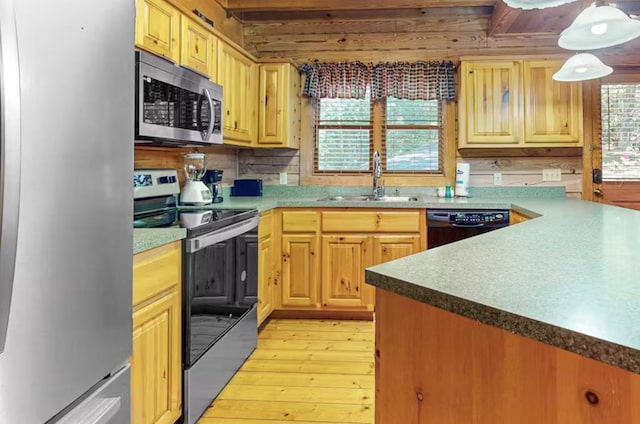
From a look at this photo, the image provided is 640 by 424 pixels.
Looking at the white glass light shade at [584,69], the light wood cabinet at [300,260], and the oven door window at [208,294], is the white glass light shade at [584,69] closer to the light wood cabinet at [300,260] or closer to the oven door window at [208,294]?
the light wood cabinet at [300,260]

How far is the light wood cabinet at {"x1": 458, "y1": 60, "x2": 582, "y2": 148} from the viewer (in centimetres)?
345

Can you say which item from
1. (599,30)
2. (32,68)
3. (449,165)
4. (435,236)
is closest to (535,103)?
(449,165)

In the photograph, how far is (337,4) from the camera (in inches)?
141

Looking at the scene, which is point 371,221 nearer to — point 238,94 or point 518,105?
point 238,94

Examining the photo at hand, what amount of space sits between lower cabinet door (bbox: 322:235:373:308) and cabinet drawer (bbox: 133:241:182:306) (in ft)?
5.39

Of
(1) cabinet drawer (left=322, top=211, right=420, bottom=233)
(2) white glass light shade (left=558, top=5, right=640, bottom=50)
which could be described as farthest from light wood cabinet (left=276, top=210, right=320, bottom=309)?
(2) white glass light shade (left=558, top=5, right=640, bottom=50)

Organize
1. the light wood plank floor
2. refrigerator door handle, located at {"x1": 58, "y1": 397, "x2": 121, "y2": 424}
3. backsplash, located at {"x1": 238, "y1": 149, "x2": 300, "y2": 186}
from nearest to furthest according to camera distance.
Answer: refrigerator door handle, located at {"x1": 58, "y1": 397, "x2": 121, "y2": 424}
the light wood plank floor
backsplash, located at {"x1": 238, "y1": 149, "x2": 300, "y2": 186}

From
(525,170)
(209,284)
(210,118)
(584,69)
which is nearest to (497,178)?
(525,170)

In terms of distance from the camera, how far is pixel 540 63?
345 cm

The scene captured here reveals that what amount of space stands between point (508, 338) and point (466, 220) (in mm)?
2556

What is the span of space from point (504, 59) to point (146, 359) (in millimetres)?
3264

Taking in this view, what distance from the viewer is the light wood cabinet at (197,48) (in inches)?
97.7

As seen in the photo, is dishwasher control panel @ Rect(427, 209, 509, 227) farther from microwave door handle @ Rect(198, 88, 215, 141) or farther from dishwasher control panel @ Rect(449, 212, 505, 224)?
microwave door handle @ Rect(198, 88, 215, 141)

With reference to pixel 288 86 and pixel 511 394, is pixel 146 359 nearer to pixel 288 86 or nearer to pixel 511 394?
pixel 511 394
